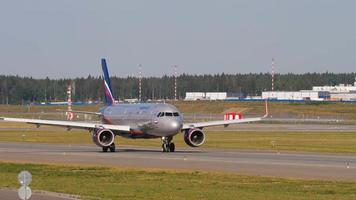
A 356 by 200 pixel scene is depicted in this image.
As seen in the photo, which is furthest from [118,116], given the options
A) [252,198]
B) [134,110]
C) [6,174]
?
[252,198]

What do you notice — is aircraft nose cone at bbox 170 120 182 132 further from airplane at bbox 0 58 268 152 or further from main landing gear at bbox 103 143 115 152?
main landing gear at bbox 103 143 115 152

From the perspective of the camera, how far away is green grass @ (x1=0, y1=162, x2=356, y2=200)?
93.4 feet

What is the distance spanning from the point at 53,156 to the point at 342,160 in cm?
1796

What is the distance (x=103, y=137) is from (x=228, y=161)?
14392 millimetres

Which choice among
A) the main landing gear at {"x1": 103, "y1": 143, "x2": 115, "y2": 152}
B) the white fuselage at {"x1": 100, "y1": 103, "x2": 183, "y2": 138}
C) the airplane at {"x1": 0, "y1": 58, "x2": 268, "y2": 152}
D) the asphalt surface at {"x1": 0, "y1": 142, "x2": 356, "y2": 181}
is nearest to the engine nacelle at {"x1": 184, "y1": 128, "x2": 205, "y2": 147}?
the airplane at {"x1": 0, "y1": 58, "x2": 268, "y2": 152}

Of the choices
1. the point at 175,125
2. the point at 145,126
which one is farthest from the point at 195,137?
the point at 145,126

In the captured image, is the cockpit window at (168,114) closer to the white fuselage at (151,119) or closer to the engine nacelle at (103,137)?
the white fuselage at (151,119)

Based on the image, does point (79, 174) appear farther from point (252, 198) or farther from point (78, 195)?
point (252, 198)

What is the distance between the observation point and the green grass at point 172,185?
A: 2847 cm

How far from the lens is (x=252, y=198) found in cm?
2742

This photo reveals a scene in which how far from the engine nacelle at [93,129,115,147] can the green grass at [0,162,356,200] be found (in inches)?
687

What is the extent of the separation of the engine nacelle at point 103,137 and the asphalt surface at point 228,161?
1.60 metres

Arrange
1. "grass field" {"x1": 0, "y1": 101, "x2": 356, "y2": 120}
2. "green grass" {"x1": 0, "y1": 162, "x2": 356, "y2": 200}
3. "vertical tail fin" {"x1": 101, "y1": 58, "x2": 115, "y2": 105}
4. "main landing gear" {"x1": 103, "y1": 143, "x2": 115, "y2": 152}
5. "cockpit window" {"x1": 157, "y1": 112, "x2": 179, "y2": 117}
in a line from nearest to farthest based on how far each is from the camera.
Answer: "green grass" {"x1": 0, "y1": 162, "x2": 356, "y2": 200} → "cockpit window" {"x1": 157, "y1": 112, "x2": 179, "y2": 117} → "main landing gear" {"x1": 103, "y1": 143, "x2": 115, "y2": 152} → "vertical tail fin" {"x1": 101, "y1": 58, "x2": 115, "y2": 105} → "grass field" {"x1": 0, "y1": 101, "x2": 356, "y2": 120}

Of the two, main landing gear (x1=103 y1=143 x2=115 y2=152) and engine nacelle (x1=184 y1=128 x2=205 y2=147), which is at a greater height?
engine nacelle (x1=184 y1=128 x2=205 y2=147)
